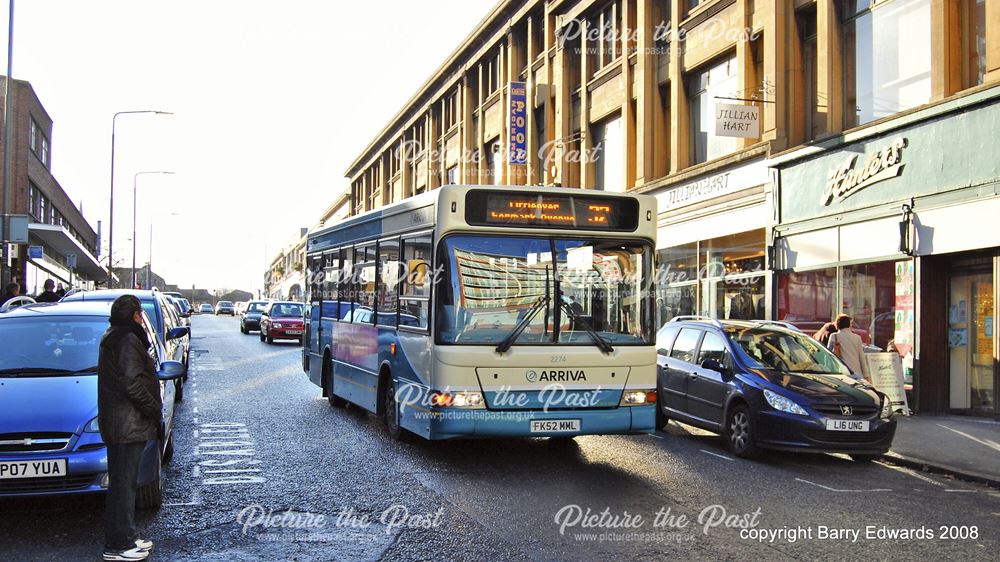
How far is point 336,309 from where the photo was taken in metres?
13.2

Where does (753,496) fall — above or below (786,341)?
below

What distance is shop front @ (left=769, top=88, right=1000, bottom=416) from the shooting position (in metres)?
14.6

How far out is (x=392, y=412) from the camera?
10.5m

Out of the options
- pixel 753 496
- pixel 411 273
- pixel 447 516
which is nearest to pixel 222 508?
pixel 447 516

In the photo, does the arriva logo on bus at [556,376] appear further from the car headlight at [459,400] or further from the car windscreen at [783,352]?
the car windscreen at [783,352]

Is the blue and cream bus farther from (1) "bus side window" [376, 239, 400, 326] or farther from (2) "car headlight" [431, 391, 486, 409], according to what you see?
(1) "bus side window" [376, 239, 400, 326]

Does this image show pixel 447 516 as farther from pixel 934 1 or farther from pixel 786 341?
pixel 934 1

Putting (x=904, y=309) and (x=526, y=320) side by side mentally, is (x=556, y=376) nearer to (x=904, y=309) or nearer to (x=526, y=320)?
(x=526, y=320)

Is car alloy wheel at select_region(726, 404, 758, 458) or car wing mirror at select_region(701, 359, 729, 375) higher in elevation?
car wing mirror at select_region(701, 359, 729, 375)

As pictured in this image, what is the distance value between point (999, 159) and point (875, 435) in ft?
20.7

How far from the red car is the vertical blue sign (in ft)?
32.0

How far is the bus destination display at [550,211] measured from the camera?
9.18 meters

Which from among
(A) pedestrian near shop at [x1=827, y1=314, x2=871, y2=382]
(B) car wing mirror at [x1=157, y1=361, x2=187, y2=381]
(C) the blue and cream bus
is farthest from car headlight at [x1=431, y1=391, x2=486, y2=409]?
(A) pedestrian near shop at [x1=827, y1=314, x2=871, y2=382]

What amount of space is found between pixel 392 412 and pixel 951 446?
7.11m
